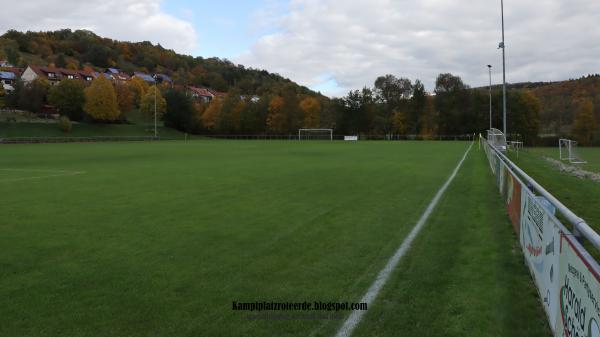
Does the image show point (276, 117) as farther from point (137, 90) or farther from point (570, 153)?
point (570, 153)

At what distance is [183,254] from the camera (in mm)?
7031

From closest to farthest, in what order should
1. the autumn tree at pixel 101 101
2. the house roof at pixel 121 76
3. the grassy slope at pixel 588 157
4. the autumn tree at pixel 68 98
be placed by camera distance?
the grassy slope at pixel 588 157 → the autumn tree at pixel 101 101 → the autumn tree at pixel 68 98 → the house roof at pixel 121 76

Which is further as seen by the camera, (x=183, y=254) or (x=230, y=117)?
(x=230, y=117)

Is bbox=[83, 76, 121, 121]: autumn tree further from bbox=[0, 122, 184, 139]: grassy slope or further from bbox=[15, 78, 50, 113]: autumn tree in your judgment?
bbox=[15, 78, 50, 113]: autumn tree

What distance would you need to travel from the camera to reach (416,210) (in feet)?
35.4

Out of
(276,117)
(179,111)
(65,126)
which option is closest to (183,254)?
(65,126)

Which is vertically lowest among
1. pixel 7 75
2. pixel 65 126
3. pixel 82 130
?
pixel 82 130

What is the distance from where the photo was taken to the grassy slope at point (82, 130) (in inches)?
3087

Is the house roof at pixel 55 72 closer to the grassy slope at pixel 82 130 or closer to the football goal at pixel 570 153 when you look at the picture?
the grassy slope at pixel 82 130

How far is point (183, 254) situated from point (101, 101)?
320 feet

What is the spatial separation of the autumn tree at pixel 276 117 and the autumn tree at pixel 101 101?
3447 cm

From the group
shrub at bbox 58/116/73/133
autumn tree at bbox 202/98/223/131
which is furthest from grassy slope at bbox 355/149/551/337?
autumn tree at bbox 202/98/223/131

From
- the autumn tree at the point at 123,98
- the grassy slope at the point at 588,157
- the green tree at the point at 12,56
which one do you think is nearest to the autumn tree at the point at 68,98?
the autumn tree at the point at 123,98

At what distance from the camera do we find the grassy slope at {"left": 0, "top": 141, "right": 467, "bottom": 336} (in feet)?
15.1
